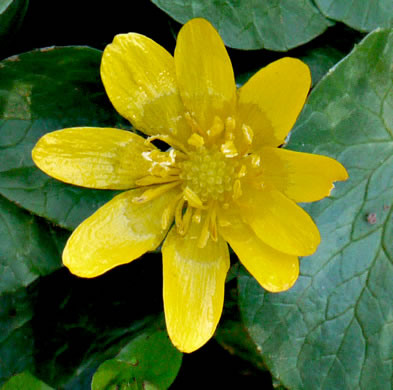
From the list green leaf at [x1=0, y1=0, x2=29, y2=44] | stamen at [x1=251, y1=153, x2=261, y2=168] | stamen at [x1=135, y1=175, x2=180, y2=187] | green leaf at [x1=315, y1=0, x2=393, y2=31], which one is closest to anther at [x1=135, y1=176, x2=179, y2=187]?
stamen at [x1=135, y1=175, x2=180, y2=187]

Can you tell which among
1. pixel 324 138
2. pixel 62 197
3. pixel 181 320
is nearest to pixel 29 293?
pixel 62 197

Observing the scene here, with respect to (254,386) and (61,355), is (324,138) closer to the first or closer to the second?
(254,386)

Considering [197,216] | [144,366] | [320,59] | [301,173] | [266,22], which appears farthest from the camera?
[320,59]

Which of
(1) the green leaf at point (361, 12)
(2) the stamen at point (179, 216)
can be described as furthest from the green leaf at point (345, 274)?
(2) the stamen at point (179, 216)

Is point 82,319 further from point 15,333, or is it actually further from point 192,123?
point 192,123

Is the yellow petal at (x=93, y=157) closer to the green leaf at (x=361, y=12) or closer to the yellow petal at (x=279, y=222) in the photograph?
the yellow petal at (x=279, y=222)

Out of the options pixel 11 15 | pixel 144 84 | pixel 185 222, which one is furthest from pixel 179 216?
pixel 11 15

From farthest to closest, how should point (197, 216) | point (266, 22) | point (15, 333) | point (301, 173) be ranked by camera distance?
point (15, 333) < point (266, 22) < point (197, 216) < point (301, 173)
